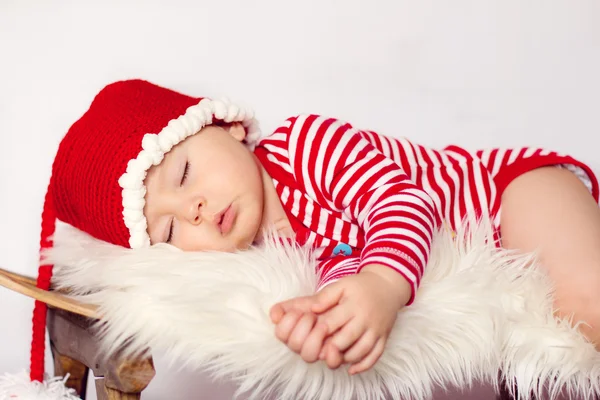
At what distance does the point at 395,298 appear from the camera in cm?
83

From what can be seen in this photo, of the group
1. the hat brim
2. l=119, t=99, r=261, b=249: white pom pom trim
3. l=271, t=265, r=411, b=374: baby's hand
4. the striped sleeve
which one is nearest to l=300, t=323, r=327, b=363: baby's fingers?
l=271, t=265, r=411, b=374: baby's hand

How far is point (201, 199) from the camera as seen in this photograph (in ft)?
3.40

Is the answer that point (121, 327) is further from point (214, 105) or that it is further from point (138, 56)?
point (138, 56)

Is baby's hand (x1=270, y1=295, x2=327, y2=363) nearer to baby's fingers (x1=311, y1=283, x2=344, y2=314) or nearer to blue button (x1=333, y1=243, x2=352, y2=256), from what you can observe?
baby's fingers (x1=311, y1=283, x2=344, y2=314)

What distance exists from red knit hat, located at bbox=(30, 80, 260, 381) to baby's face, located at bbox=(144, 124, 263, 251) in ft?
0.06

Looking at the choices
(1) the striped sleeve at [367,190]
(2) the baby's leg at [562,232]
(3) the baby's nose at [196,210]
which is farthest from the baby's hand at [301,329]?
(2) the baby's leg at [562,232]

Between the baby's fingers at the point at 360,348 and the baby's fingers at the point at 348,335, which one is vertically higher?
the baby's fingers at the point at 348,335

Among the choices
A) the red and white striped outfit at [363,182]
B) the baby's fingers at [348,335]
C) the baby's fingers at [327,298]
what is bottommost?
the baby's fingers at [348,335]

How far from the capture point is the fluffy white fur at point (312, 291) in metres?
0.80

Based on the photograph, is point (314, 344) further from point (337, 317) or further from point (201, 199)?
point (201, 199)

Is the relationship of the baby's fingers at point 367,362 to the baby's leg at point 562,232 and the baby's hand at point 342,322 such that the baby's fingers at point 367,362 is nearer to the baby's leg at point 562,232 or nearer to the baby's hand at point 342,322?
the baby's hand at point 342,322

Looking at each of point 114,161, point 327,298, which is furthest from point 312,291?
point 114,161

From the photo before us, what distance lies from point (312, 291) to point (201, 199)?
24 cm

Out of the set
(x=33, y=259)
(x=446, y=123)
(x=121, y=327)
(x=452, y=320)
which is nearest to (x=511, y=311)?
(x=452, y=320)
